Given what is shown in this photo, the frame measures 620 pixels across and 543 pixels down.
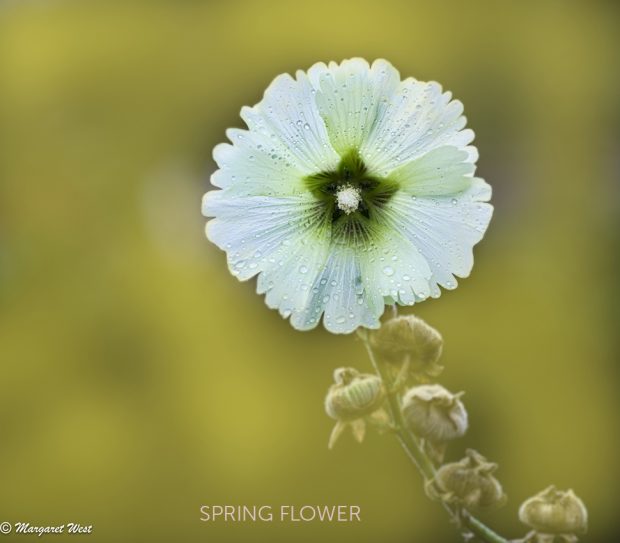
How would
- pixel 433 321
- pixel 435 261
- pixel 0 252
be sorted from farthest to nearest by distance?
1. pixel 0 252
2. pixel 433 321
3. pixel 435 261

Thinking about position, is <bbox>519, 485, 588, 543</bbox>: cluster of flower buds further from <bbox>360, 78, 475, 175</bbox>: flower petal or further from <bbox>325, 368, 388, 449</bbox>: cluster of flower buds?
<bbox>360, 78, 475, 175</bbox>: flower petal

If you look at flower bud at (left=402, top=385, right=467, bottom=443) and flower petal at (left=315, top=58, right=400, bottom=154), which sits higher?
flower petal at (left=315, top=58, right=400, bottom=154)

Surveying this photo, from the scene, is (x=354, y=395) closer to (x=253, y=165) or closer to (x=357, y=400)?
(x=357, y=400)

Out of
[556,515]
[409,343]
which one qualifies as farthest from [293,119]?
[556,515]

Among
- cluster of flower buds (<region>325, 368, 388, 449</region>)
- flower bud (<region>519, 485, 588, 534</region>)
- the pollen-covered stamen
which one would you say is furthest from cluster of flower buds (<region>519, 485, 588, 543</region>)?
the pollen-covered stamen

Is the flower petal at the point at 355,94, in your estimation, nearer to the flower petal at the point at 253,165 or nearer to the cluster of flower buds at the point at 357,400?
the flower petal at the point at 253,165

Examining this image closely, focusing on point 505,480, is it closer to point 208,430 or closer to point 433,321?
point 433,321

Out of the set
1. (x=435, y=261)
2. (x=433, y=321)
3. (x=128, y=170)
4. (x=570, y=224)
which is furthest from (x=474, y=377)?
(x=128, y=170)
